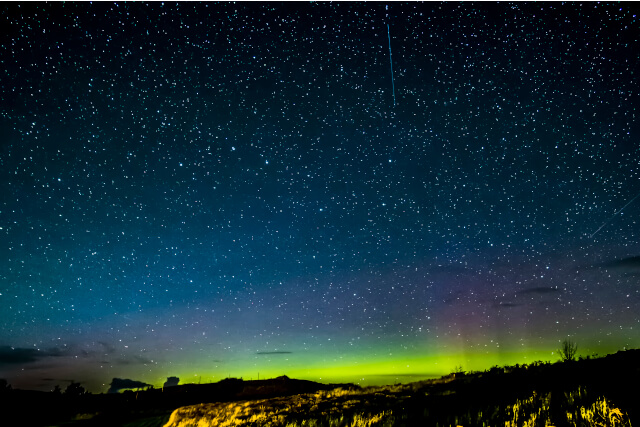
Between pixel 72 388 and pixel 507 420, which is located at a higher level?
pixel 507 420

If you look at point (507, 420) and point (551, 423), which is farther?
point (507, 420)

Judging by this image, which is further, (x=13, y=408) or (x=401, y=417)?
(x=13, y=408)

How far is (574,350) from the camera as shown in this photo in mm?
32750

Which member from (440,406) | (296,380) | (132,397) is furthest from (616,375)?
(132,397)

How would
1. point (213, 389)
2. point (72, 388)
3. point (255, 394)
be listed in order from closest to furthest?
1. point (255, 394)
2. point (213, 389)
3. point (72, 388)

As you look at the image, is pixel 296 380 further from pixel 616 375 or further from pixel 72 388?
pixel 616 375

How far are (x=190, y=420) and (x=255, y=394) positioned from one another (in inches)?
1148

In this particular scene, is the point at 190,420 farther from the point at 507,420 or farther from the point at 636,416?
the point at 636,416

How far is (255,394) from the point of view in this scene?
148 feet

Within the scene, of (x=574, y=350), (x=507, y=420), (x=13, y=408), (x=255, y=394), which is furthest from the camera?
(x=255, y=394)

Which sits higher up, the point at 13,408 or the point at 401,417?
the point at 401,417

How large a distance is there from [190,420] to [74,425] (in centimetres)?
1461

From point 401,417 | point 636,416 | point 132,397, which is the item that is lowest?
point 132,397

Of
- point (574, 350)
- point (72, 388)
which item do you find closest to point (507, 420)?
point (574, 350)
